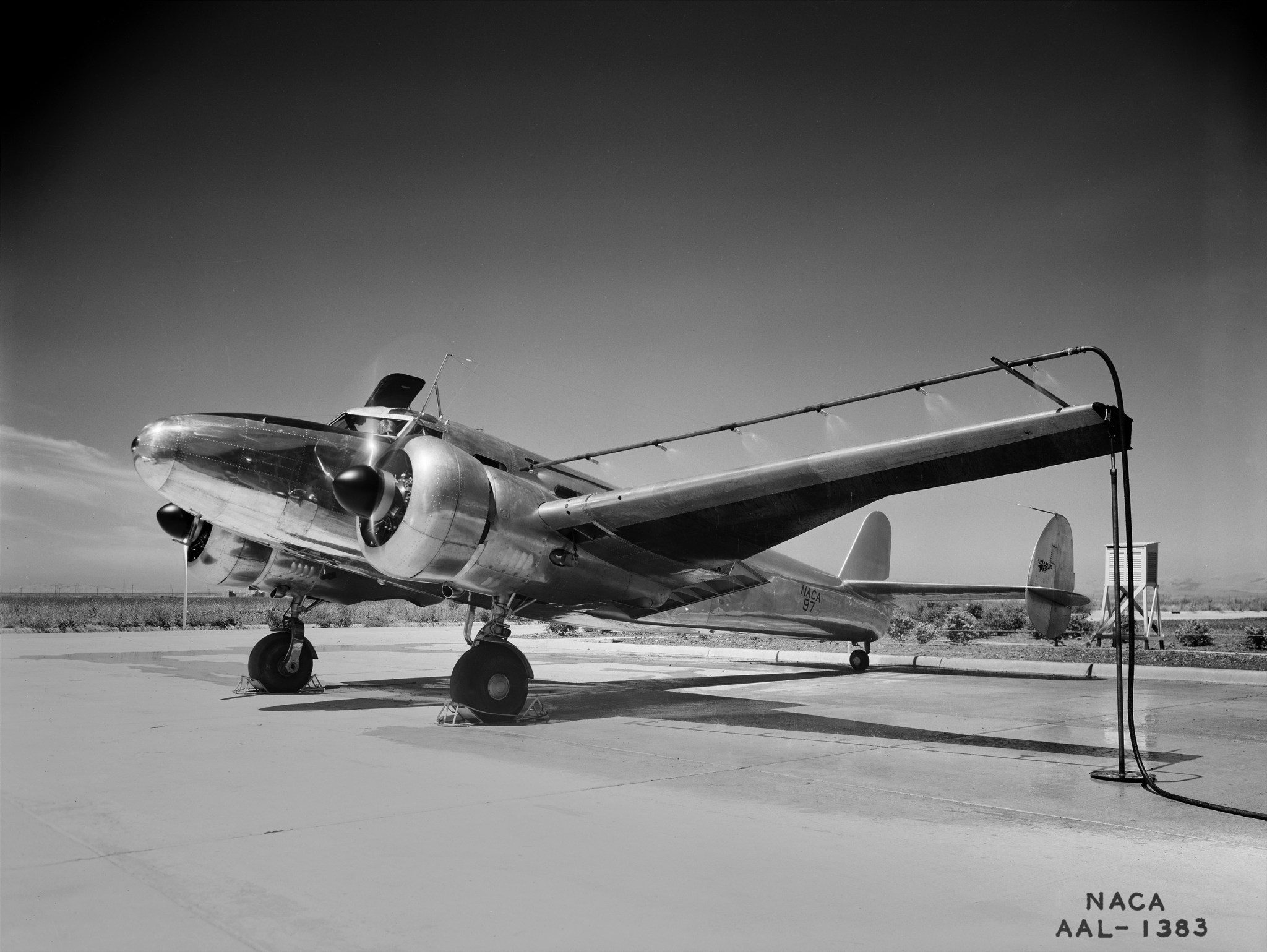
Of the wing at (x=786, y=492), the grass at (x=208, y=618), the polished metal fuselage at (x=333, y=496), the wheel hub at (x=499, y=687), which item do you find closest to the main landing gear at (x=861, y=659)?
the polished metal fuselage at (x=333, y=496)

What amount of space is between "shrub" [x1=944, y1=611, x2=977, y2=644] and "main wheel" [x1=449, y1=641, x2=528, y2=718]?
81.7ft

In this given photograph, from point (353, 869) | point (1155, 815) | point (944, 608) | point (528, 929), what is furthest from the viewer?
point (944, 608)

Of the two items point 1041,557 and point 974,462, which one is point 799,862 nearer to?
point 974,462

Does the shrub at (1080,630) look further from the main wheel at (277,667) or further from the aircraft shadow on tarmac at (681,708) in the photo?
the main wheel at (277,667)

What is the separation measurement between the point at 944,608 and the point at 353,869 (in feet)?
168

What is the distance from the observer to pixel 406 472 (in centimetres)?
892

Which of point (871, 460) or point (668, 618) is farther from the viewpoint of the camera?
point (668, 618)

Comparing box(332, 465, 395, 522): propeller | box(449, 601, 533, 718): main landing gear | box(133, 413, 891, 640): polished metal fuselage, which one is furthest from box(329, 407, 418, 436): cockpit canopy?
box(449, 601, 533, 718): main landing gear

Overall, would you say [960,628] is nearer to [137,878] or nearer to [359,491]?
[359,491]

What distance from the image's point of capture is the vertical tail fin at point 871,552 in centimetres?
1998

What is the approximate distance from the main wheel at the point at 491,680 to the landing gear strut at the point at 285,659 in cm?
370

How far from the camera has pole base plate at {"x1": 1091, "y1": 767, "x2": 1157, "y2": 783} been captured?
6.48 m

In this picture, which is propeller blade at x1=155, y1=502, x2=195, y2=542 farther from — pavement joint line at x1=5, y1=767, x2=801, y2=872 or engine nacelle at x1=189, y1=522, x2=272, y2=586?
pavement joint line at x1=5, y1=767, x2=801, y2=872

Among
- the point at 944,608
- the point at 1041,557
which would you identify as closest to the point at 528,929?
the point at 1041,557
